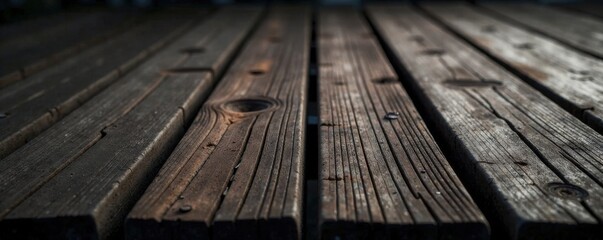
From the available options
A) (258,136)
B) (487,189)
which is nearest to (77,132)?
(258,136)

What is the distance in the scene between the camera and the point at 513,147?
1.40 metres

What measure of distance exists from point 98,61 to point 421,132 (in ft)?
5.09

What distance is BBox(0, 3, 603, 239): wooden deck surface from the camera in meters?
1.05

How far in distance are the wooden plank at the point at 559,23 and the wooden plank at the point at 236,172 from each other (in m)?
1.53

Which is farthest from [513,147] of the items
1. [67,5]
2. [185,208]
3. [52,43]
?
[67,5]

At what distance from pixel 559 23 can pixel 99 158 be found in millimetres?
3042

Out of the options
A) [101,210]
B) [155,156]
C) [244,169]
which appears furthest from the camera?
[155,156]

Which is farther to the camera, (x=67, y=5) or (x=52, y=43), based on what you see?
(x=67, y=5)

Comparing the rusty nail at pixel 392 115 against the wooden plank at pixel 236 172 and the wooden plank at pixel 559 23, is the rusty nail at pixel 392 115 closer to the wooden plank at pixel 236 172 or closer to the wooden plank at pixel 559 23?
the wooden plank at pixel 236 172

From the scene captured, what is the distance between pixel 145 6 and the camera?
14.9 ft

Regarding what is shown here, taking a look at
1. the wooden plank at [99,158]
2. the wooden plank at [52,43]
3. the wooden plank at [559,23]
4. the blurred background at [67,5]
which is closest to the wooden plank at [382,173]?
the wooden plank at [99,158]

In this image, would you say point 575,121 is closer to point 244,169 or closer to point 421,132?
point 421,132

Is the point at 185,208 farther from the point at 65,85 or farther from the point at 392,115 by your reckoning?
the point at 65,85

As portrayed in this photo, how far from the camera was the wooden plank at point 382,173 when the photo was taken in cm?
101
